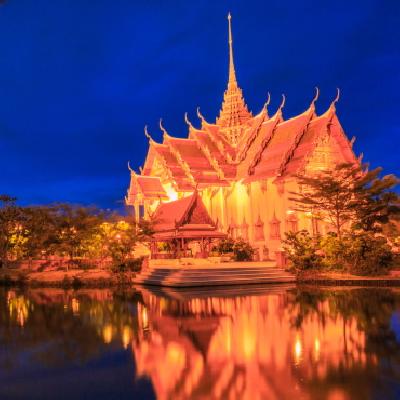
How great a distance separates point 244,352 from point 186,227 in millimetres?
16864

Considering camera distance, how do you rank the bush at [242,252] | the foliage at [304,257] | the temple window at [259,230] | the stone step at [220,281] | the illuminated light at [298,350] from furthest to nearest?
1. the temple window at [259,230]
2. the bush at [242,252]
3. the foliage at [304,257]
4. the stone step at [220,281]
5. the illuminated light at [298,350]

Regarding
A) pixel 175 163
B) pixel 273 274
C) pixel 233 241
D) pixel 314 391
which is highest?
pixel 175 163

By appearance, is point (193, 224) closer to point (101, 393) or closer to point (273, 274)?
point (273, 274)

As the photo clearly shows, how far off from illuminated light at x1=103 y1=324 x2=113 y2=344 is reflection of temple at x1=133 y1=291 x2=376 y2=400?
0.58 meters

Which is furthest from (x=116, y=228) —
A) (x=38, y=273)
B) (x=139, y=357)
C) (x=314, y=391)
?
(x=314, y=391)

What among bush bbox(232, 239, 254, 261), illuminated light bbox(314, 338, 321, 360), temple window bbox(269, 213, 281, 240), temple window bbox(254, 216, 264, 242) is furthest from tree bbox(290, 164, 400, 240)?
illuminated light bbox(314, 338, 321, 360)

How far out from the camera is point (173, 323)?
11094 mm

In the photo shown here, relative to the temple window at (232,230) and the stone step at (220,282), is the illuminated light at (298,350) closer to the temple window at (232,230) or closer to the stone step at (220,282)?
the stone step at (220,282)

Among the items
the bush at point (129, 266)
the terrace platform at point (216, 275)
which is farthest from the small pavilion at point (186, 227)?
the terrace platform at point (216, 275)

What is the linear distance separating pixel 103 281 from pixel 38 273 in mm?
5434

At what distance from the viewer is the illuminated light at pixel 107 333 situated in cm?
934

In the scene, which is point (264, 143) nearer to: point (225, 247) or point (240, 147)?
point (240, 147)

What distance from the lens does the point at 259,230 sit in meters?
31.3

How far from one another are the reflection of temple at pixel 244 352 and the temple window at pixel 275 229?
17.1 metres
